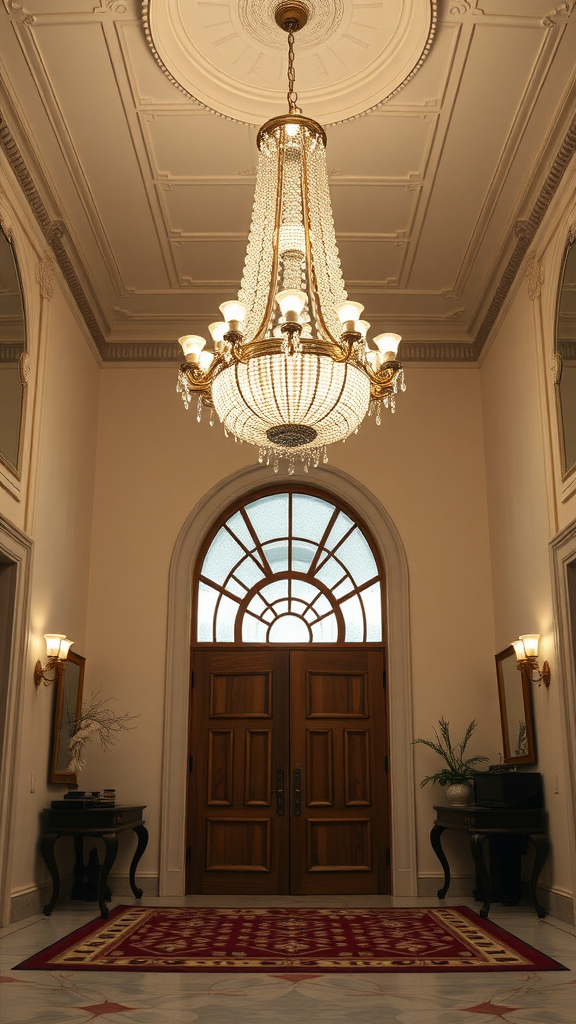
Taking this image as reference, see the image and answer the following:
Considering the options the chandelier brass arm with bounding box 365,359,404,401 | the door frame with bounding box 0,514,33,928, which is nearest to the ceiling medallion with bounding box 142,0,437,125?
the chandelier brass arm with bounding box 365,359,404,401

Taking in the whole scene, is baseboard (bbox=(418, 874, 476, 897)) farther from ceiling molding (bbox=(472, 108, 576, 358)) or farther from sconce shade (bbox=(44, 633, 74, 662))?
ceiling molding (bbox=(472, 108, 576, 358))

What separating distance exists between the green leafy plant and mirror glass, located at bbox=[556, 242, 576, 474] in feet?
10.1

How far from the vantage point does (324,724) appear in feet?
29.0

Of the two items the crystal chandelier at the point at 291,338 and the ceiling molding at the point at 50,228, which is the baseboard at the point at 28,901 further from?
the ceiling molding at the point at 50,228

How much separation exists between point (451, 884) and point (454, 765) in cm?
106

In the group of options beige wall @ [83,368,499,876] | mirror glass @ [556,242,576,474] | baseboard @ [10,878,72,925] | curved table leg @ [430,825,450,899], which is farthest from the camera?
beige wall @ [83,368,499,876]

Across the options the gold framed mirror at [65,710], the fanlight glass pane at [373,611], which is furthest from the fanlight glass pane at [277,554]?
the gold framed mirror at [65,710]

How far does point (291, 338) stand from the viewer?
4.75 m

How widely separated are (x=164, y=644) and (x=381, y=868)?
9.80 feet

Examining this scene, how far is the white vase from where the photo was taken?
26.3ft

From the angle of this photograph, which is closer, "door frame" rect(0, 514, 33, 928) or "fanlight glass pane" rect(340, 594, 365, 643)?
A: "door frame" rect(0, 514, 33, 928)

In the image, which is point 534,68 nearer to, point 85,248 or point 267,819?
point 85,248

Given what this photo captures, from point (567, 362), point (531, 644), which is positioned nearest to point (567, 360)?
point (567, 362)

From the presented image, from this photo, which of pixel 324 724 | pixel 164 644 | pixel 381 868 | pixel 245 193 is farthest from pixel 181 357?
pixel 381 868
